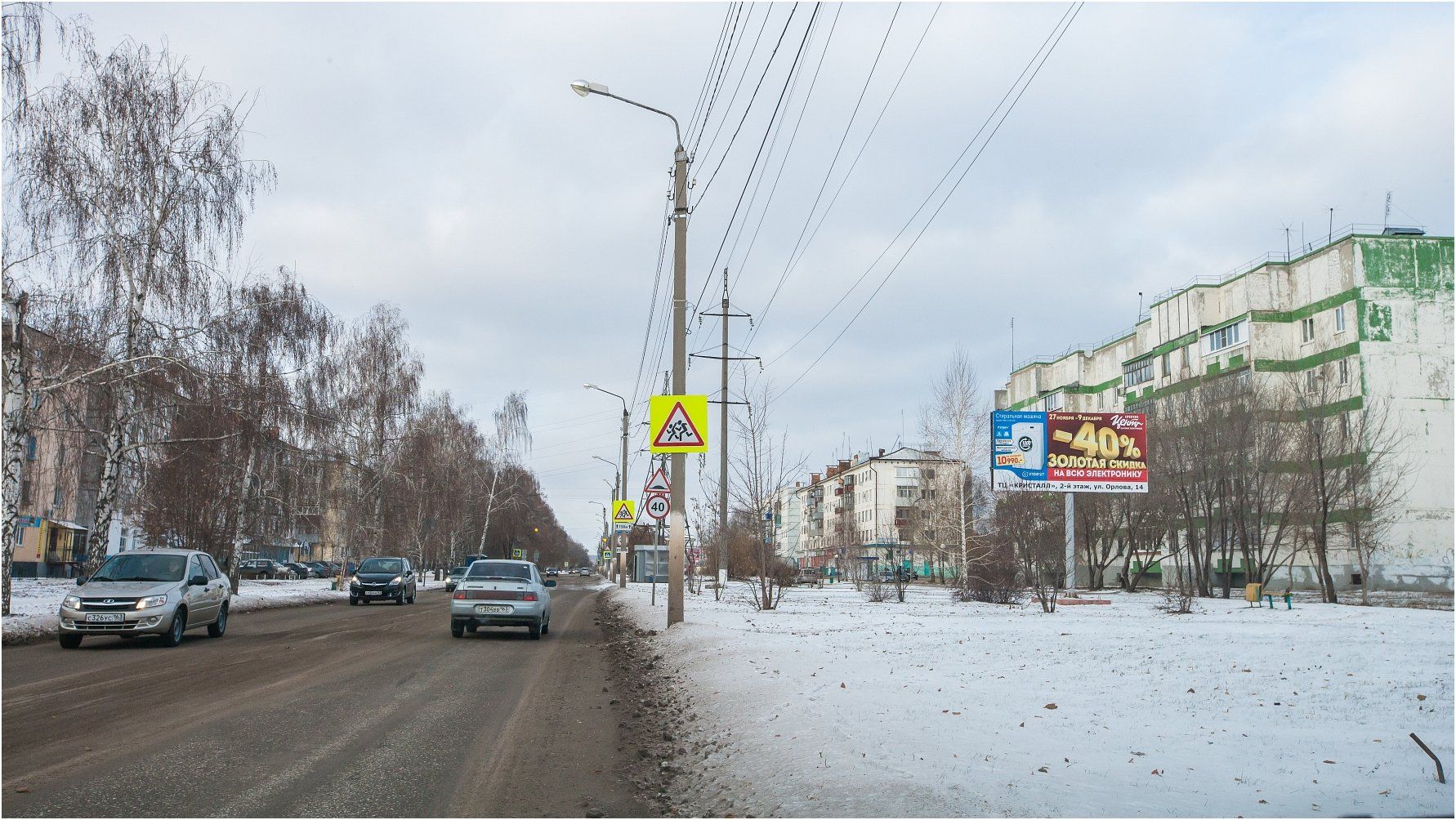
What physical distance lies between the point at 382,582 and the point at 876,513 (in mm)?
88699

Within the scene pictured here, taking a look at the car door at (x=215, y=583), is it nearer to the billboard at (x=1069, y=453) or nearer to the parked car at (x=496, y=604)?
the parked car at (x=496, y=604)

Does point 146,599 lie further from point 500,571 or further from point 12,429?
Answer: point 12,429

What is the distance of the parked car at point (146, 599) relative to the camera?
15.0m

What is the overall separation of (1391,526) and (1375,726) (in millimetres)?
52632

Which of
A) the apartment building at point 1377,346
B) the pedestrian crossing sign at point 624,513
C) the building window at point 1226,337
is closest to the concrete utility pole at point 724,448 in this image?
the pedestrian crossing sign at point 624,513

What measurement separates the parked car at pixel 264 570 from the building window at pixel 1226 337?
221 ft

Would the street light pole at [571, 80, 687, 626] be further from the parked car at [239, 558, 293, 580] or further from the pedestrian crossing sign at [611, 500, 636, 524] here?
the parked car at [239, 558, 293, 580]

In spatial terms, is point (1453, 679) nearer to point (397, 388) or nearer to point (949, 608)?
point (949, 608)

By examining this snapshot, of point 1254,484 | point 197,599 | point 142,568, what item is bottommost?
point 197,599

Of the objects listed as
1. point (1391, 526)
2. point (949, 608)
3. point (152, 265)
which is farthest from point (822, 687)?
point (1391, 526)

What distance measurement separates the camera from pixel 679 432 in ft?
56.9

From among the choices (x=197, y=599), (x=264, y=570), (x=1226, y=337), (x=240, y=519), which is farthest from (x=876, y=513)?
(x=197, y=599)

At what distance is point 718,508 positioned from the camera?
Answer: 3328 centimetres

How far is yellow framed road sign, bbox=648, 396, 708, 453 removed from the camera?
56.7 feet
